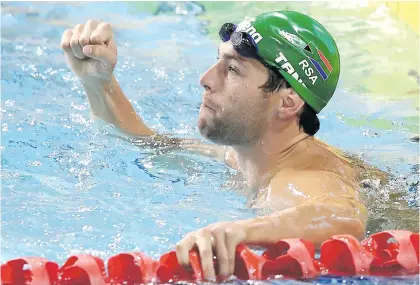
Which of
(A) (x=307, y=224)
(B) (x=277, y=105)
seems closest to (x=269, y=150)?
(B) (x=277, y=105)

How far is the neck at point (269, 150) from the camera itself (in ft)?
10.6

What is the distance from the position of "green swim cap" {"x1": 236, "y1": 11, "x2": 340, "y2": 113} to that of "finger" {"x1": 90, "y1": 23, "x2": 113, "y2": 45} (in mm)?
650

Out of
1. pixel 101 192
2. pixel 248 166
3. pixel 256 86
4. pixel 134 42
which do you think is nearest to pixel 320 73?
pixel 256 86

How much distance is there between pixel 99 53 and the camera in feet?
11.4

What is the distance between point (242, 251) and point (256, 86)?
1040 mm

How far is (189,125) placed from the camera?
461cm

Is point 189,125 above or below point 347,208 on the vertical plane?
above

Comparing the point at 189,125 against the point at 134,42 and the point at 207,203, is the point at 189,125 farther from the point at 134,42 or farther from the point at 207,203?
the point at 134,42

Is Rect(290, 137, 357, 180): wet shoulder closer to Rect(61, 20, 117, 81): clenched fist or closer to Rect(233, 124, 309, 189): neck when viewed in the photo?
Rect(233, 124, 309, 189): neck

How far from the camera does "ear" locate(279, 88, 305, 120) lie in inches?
124

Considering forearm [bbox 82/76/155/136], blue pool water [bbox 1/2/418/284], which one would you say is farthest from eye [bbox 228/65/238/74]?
forearm [bbox 82/76/155/136]

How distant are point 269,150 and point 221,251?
1.11m

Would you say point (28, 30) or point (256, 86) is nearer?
point (256, 86)

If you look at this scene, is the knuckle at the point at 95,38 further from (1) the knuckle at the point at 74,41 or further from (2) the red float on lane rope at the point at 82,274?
(2) the red float on lane rope at the point at 82,274
